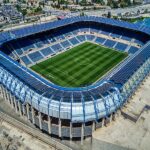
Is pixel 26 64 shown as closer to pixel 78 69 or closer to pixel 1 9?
pixel 78 69

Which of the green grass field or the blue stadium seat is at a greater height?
the blue stadium seat

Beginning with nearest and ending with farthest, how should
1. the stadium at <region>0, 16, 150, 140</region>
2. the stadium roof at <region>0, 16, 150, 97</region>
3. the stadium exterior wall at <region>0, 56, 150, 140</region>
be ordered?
the stadium exterior wall at <region>0, 56, 150, 140</region> → the stadium at <region>0, 16, 150, 140</region> → the stadium roof at <region>0, 16, 150, 97</region>

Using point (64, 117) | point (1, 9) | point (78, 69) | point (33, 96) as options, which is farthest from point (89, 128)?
point (1, 9)

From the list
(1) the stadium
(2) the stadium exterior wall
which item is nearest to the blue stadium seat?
(1) the stadium

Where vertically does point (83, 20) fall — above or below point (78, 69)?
above

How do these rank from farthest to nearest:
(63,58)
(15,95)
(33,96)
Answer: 1. (63,58)
2. (15,95)
3. (33,96)

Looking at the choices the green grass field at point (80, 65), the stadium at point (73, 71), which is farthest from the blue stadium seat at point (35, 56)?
the green grass field at point (80, 65)

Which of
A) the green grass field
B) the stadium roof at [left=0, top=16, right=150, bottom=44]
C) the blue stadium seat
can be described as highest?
the stadium roof at [left=0, top=16, right=150, bottom=44]

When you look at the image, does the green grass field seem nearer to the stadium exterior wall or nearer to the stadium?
the stadium
